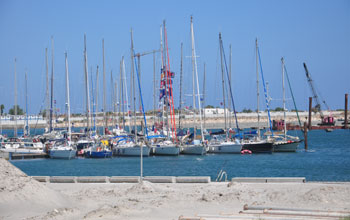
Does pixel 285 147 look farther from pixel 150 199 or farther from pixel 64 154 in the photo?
pixel 150 199

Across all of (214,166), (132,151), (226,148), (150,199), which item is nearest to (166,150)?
(132,151)

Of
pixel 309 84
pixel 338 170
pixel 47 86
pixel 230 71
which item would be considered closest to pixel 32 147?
pixel 47 86

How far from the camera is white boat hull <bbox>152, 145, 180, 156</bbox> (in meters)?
55.7

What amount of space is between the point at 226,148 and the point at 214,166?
11.7 meters

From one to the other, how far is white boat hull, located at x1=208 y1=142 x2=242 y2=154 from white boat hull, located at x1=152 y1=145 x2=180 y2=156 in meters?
4.22

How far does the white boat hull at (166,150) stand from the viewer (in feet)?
183

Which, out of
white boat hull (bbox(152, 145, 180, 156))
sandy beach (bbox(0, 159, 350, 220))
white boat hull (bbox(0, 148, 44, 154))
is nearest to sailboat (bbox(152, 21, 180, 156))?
white boat hull (bbox(152, 145, 180, 156))

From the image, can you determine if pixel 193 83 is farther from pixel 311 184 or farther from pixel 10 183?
pixel 10 183

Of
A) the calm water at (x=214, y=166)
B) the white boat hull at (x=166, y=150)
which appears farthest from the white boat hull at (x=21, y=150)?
the white boat hull at (x=166, y=150)

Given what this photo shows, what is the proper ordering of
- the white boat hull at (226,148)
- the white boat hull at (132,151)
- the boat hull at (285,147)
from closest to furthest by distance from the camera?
the white boat hull at (132,151) < the white boat hull at (226,148) < the boat hull at (285,147)

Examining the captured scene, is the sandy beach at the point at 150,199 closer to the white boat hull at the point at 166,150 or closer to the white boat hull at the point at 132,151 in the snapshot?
the white boat hull at the point at 166,150

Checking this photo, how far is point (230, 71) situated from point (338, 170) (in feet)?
83.3

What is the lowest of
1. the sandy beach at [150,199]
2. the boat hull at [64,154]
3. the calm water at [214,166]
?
the calm water at [214,166]

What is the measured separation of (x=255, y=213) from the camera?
16.3m
